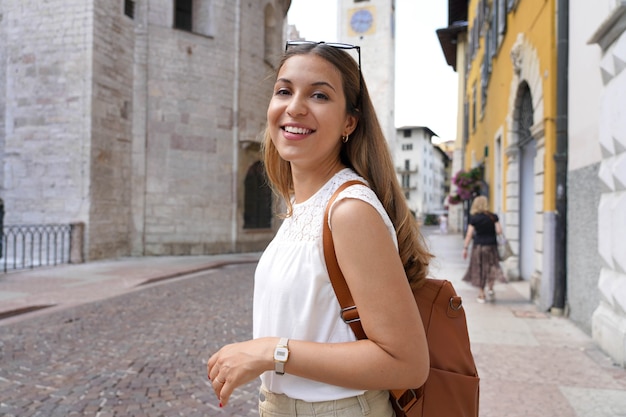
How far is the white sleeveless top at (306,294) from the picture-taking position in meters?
1.21

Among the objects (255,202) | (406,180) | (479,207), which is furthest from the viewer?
(406,180)

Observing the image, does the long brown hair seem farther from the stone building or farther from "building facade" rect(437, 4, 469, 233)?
"building facade" rect(437, 4, 469, 233)

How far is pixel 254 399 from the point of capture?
3865 mm

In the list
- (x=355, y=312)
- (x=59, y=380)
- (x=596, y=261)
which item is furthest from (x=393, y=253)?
(x=596, y=261)

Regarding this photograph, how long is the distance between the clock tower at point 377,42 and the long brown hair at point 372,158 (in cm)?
4515

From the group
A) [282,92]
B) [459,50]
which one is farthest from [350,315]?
[459,50]

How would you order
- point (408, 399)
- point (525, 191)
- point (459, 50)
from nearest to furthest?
point (408, 399) → point (525, 191) → point (459, 50)

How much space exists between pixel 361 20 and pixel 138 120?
125 ft

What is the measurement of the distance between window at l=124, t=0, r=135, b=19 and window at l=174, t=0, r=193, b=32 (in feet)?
6.26

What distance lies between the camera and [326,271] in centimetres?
120

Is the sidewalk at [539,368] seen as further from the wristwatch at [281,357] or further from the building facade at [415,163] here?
the building facade at [415,163]

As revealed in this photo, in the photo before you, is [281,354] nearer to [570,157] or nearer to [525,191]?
[570,157]

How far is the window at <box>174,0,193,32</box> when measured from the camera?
16.5 meters

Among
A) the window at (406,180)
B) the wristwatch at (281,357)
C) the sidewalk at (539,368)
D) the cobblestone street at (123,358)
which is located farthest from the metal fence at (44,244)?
the window at (406,180)
